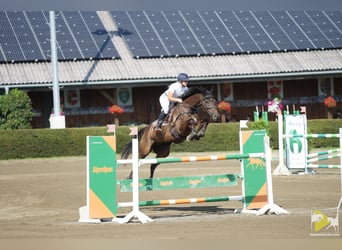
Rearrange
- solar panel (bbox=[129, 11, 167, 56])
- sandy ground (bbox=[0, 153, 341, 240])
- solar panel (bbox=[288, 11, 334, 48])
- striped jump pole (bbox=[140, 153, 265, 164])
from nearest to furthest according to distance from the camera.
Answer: sandy ground (bbox=[0, 153, 341, 240]), striped jump pole (bbox=[140, 153, 265, 164]), solar panel (bbox=[129, 11, 167, 56]), solar panel (bbox=[288, 11, 334, 48])

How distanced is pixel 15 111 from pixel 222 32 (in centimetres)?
1175

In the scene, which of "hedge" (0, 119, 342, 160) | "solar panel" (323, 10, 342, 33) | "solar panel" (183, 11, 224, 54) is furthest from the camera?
"solar panel" (323, 10, 342, 33)

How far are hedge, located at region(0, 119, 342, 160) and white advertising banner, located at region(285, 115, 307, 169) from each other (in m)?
7.78

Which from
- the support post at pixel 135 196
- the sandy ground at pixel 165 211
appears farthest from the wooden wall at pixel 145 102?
the support post at pixel 135 196

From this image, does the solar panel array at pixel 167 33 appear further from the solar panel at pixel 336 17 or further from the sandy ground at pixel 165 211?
the sandy ground at pixel 165 211

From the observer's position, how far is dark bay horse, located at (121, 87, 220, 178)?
15.4m

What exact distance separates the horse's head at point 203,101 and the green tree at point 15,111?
18181 millimetres

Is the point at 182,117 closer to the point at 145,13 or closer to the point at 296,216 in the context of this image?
the point at 296,216

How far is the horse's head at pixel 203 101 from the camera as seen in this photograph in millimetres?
15312

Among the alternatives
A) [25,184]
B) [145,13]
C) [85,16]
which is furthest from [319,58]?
[25,184]

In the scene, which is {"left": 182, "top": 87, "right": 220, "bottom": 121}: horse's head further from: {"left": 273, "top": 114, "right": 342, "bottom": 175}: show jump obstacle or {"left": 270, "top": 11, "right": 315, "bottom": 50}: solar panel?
{"left": 270, "top": 11, "right": 315, "bottom": 50}: solar panel

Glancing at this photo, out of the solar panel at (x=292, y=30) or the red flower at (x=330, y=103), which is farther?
the solar panel at (x=292, y=30)

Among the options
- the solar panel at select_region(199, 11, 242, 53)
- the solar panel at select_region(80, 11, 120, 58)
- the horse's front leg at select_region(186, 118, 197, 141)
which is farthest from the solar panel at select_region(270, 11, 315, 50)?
the horse's front leg at select_region(186, 118, 197, 141)

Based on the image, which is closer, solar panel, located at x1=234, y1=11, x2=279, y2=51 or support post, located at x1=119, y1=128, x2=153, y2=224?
support post, located at x1=119, y1=128, x2=153, y2=224
